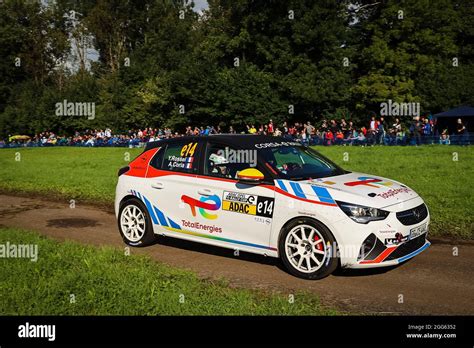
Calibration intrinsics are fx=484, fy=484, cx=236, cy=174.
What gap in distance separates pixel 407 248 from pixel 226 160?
2787 mm

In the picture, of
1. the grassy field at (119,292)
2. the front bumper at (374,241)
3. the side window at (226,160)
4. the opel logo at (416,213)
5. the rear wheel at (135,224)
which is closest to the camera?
the grassy field at (119,292)

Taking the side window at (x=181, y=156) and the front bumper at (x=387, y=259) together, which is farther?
the side window at (x=181, y=156)

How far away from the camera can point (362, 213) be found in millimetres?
5922

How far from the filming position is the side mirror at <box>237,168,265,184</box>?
656 cm

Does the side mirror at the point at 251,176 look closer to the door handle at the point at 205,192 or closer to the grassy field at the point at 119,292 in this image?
the door handle at the point at 205,192

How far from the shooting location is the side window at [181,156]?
752 centimetres

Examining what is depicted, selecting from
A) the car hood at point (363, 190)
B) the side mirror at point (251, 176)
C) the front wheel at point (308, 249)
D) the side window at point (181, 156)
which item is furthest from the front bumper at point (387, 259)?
the side window at point (181, 156)

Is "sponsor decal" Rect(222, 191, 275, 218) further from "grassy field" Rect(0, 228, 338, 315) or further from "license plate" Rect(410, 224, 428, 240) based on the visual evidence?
"license plate" Rect(410, 224, 428, 240)

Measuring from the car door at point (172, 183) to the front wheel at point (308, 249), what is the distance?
173 cm

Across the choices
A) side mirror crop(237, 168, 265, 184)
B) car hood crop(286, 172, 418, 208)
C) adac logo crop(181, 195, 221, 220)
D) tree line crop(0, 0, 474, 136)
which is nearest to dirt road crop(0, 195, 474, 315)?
adac logo crop(181, 195, 221, 220)

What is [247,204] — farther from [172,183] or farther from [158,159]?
[158,159]

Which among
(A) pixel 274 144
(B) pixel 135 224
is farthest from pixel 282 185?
(B) pixel 135 224
